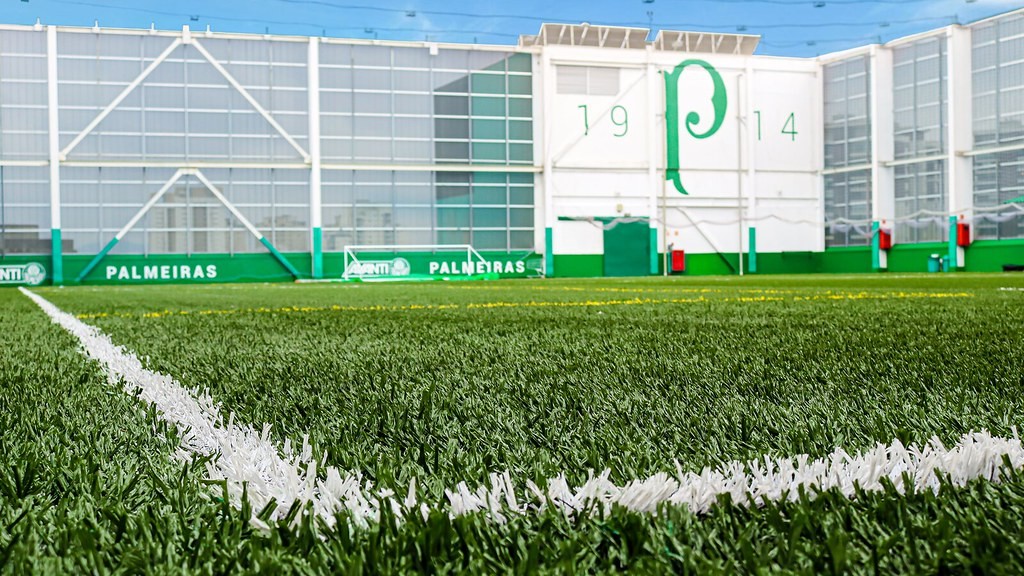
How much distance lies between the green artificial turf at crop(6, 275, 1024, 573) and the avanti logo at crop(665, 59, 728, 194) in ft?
71.8

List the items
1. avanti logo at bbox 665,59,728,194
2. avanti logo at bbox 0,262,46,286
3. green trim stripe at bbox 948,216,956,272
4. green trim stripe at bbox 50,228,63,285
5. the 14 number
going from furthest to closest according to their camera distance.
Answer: the 14 number < avanti logo at bbox 665,59,728,194 < green trim stripe at bbox 948,216,956,272 < avanti logo at bbox 0,262,46,286 < green trim stripe at bbox 50,228,63,285

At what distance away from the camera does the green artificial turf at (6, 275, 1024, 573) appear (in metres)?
0.66

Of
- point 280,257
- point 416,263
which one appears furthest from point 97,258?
point 416,263

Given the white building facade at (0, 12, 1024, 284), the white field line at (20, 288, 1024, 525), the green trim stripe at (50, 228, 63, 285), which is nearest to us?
the white field line at (20, 288, 1024, 525)

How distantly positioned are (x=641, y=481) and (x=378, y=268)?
2157cm

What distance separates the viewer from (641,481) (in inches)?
33.2

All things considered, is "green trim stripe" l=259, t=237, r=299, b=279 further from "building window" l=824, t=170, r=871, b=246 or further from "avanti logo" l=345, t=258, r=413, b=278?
"building window" l=824, t=170, r=871, b=246

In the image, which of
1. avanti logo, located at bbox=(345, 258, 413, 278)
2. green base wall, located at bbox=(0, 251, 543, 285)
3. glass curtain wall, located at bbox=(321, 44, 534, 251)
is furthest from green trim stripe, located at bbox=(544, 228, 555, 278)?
avanti logo, located at bbox=(345, 258, 413, 278)

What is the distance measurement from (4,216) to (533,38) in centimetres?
1416

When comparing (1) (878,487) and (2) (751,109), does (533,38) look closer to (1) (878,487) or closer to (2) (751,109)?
(2) (751,109)

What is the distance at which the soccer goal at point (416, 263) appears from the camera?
22.0 metres

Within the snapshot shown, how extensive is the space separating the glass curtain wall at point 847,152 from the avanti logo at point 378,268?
12.4 metres

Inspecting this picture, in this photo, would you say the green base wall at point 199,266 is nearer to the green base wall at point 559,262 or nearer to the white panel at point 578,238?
the green base wall at point 559,262

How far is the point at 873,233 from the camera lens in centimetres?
2383
